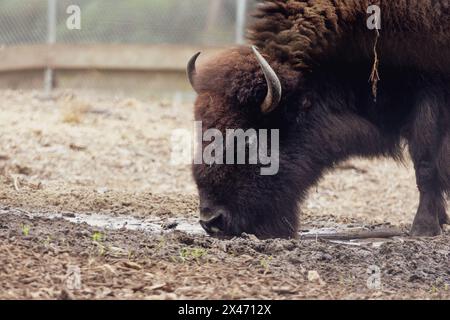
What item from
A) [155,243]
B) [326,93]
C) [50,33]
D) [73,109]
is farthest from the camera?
[50,33]

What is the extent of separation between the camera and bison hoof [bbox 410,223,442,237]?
679 centimetres

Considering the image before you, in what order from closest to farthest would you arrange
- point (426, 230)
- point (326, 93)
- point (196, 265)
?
point (196, 265), point (326, 93), point (426, 230)

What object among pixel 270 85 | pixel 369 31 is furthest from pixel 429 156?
pixel 270 85

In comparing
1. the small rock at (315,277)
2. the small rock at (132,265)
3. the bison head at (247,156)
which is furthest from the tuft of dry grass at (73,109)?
the small rock at (315,277)

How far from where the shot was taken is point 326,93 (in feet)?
21.5

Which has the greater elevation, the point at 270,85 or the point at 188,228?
the point at 270,85

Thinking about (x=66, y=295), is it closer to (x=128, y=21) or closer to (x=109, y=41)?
(x=109, y=41)

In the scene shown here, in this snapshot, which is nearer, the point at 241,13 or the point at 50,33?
the point at 50,33

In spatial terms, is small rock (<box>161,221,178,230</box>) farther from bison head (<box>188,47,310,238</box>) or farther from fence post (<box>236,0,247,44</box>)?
fence post (<box>236,0,247,44</box>)

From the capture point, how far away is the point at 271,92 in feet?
20.4

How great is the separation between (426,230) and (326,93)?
1.26 meters

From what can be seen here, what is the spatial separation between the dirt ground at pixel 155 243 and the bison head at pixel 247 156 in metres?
Result: 0.34

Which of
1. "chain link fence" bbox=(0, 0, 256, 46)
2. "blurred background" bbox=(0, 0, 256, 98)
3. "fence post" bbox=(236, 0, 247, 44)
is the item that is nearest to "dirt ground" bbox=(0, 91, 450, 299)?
"blurred background" bbox=(0, 0, 256, 98)
